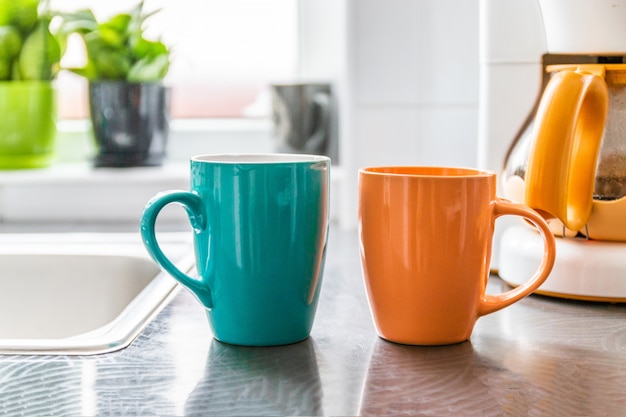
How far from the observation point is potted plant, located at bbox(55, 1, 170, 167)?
4.02 feet

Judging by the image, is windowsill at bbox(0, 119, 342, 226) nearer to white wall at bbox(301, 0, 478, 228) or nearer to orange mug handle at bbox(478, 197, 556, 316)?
white wall at bbox(301, 0, 478, 228)

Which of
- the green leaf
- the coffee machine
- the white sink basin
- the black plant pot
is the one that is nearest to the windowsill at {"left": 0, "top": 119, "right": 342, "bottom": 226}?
the black plant pot

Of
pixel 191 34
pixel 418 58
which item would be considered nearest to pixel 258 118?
pixel 191 34

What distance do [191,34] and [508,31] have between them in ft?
2.56

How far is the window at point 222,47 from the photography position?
143 cm

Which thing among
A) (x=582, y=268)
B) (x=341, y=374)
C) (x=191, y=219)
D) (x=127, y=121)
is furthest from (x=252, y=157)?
(x=127, y=121)

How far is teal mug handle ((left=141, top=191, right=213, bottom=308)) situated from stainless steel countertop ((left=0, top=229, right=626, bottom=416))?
0.16 ft

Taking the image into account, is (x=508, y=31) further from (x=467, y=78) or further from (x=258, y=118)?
(x=258, y=118)

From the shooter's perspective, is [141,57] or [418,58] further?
[141,57]

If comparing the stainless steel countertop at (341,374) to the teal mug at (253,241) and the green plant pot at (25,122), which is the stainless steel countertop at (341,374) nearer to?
the teal mug at (253,241)

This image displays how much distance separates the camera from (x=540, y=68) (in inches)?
31.8

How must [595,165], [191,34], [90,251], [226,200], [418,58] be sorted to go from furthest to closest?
[191,34]
[418,58]
[90,251]
[595,165]
[226,200]

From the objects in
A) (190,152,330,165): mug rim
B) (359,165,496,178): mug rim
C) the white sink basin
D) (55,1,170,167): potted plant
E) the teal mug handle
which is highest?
(55,1,170,167): potted plant

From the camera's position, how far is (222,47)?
1.45m
